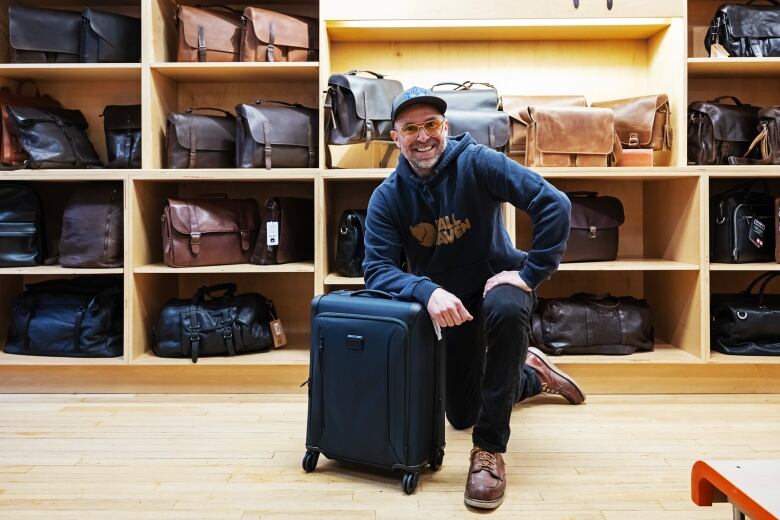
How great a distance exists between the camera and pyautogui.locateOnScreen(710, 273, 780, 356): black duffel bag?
3.02 meters

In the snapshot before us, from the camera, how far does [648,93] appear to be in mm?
3424

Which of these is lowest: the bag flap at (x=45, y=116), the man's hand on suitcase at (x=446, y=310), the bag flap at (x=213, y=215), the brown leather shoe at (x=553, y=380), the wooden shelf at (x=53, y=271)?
the brown leather shoe at (x=553, y=380)

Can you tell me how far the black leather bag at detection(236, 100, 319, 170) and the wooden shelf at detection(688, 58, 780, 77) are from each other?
5.75 feet

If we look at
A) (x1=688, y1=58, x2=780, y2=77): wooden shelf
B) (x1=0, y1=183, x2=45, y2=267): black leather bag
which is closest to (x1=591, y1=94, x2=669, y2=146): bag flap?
(x1=688, y1=58, x2=780, y2=77): wooden shelf

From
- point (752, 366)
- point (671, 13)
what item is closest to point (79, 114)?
point (671, 13)

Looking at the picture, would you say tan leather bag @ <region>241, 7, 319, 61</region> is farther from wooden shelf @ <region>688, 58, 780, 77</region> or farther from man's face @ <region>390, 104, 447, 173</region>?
wooden shelf @ <region>688, 58, 780, 77</region>

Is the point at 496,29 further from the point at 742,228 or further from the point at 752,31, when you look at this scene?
the point at 742,228

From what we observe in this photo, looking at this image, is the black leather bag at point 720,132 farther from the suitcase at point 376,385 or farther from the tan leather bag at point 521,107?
the suitcase at point 376,385

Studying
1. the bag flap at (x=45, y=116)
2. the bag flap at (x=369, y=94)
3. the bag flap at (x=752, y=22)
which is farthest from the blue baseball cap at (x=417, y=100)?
the bag flap at (x=45, y=116)

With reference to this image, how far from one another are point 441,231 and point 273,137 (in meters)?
1.17

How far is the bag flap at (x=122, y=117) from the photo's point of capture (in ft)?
10.6

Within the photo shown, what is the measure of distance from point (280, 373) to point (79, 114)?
161 cm

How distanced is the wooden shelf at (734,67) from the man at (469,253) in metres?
1.47

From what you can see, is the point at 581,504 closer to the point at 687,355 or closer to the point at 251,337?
the point at 687,355
